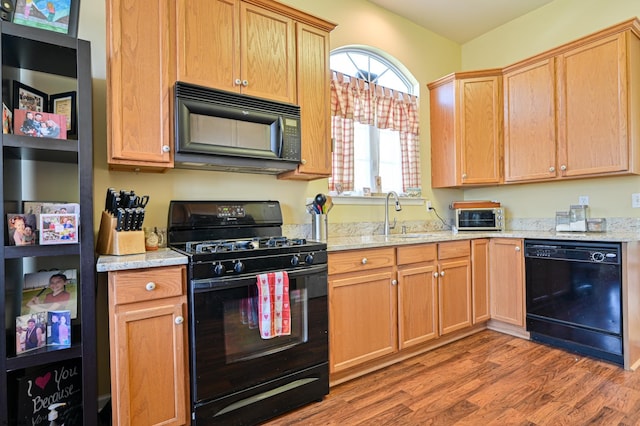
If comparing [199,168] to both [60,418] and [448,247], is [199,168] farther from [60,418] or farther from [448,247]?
[448,247]

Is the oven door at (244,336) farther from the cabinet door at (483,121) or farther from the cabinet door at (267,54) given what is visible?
the cabinet door at (483,121)

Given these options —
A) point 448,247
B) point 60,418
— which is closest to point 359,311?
point 448,247

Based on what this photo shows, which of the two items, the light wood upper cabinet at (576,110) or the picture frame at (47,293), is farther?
the light wood upper cabinet at (576,110)

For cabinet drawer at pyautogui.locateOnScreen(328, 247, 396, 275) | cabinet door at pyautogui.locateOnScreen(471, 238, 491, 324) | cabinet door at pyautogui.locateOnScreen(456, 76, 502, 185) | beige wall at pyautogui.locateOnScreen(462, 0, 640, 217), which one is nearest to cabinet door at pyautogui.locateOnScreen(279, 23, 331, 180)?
cabinet drawer at pyautogui.locateOnScreen(328, 247, 396, 275)

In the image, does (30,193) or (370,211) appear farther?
(370,211)

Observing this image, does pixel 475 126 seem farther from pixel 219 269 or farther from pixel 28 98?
pixel 28 98

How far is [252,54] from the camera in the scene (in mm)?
2201

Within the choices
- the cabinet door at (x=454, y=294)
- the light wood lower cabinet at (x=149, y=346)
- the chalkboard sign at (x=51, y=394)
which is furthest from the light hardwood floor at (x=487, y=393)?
the chalkboard sign at (x=51, y=394)

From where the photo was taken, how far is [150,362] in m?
1.60

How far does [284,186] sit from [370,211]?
37.2 inches

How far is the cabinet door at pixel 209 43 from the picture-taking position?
1.97m

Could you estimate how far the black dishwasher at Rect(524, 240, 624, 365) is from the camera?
96.7 inches

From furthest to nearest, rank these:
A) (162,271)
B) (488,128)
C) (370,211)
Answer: (488,128) → (370,211) → (162,271)

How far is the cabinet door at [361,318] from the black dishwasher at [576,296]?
1328mm
